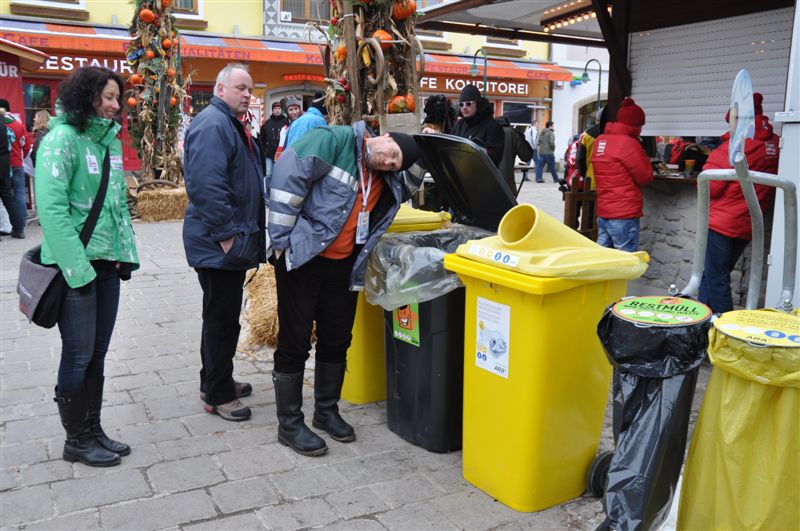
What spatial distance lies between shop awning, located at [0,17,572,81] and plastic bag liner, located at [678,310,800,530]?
16.0m

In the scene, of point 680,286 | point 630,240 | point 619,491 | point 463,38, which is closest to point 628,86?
point 630,240

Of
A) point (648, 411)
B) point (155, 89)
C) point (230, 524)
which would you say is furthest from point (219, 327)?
point (155, 89)

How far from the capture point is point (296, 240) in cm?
346

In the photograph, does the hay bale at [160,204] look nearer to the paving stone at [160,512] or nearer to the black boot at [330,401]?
the black boot at [330,401]

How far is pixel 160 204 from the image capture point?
11.7 metres

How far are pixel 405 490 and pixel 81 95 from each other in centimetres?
230

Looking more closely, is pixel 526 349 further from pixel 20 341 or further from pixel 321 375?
pixel 20 341

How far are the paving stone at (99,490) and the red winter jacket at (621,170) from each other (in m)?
4.42

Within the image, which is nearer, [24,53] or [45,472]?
[45,472]

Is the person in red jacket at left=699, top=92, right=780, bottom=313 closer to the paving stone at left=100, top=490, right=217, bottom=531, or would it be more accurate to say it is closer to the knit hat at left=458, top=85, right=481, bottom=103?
the knit hat at left=458, top=85, right=481, bottom=103

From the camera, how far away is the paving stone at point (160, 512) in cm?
299

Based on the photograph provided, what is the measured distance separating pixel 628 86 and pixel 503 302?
174 inches

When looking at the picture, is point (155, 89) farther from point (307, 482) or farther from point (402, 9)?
point (307, 482)

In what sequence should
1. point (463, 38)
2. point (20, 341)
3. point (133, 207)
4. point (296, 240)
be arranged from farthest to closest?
point (463, 38), point (133, 207), point (20, 341), point (296, 240)
